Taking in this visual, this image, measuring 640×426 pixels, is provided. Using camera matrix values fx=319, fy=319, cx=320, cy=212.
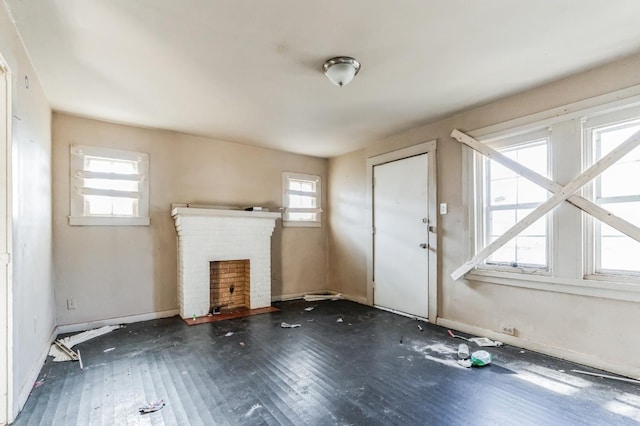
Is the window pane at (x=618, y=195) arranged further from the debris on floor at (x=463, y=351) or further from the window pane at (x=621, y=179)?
the debris on floor at (x=463, y=351)

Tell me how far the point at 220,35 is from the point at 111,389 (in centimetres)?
269

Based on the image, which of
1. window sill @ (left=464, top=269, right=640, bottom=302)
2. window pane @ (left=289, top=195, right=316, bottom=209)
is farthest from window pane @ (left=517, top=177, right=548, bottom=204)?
window pane @ (left=289, top=195, right=316, bottom=209)

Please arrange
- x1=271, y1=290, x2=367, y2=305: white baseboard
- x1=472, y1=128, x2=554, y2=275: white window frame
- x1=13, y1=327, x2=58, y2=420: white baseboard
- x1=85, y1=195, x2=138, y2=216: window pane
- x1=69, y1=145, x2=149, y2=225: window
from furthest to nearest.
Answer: x1=271, y1=290, x2=367, y2=305: white baseboard, x1=85, y1=195, x2=138, y2=216: window pane, x1=69, y1=145, x2=149, y2=225: window, x1=472, y1=128, x2=554, y2=275: white window frame, x1=13, y1=327, x2=58, y2=420: white baseboard

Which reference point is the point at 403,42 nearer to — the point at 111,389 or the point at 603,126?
the point at 603,126

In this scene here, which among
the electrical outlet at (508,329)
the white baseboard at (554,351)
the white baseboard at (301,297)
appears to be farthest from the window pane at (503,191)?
the white baseboard at (301,297)

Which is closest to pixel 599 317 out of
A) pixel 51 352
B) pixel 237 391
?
pixel 237 391

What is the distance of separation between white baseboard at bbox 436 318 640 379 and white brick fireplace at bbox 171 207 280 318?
2688 mm

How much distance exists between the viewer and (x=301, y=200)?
571 centimetres

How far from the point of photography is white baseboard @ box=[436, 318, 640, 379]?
→ 2.52m

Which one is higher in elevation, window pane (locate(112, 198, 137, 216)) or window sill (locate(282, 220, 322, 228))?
window pane (locate(112, 198, 137, 216))

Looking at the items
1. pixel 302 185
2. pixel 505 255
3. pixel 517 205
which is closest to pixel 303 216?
pixel 302 185

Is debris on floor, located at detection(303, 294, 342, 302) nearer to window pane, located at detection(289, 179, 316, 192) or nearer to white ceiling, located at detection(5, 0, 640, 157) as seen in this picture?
window pane, located at detection(289, 179, 316, 192)

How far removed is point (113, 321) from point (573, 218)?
506cm

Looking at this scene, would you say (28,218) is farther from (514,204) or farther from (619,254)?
(619,254)
